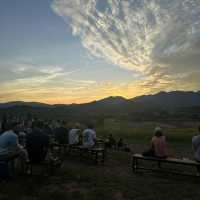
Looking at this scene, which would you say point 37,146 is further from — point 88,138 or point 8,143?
point 88,138

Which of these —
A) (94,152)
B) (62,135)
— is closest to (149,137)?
(62,135)

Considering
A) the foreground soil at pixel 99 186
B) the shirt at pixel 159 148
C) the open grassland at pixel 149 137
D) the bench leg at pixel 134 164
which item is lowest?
the open grassland at pixel 149 137

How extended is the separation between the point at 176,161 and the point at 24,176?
185 inches

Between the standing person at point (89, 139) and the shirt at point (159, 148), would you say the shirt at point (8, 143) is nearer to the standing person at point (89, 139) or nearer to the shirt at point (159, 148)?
the standing person at point (89, 139)

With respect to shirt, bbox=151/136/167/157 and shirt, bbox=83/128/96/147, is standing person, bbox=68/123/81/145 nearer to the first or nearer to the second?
shirt, bbox=83/128/96/147

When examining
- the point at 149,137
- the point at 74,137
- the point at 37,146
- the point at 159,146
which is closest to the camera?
the point at 37,146

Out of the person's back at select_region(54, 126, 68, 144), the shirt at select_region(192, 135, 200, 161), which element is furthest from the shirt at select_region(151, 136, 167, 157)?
the person's back at select_region(54, 126, 68, 144)

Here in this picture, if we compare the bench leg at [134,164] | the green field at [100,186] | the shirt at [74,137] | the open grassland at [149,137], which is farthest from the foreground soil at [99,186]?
the open grassland at [149,137]

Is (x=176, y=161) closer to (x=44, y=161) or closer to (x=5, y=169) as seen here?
(x=44, y=161)

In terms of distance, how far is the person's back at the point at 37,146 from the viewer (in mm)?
7754

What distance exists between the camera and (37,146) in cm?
785

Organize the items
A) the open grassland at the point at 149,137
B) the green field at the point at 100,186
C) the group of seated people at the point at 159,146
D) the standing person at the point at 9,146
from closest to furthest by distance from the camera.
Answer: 1. the green field at the point at 100,186
2. the standing person at the point at 9,146
3. the group of seated people at the point at 159,146
4. the open grassland at the point at 149,137

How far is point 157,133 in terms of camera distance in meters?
8.80

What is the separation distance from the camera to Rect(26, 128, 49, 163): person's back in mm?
7754
